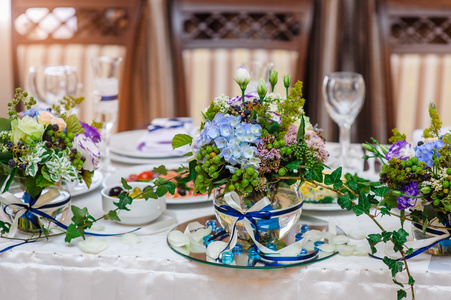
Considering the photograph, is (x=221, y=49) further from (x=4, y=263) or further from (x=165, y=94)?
(x=4, y=263)

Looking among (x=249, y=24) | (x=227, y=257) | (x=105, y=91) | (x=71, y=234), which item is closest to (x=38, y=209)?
(x=71, y=234)

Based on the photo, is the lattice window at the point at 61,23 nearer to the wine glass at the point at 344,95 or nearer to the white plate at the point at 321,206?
the wine glass at the point at 344,95

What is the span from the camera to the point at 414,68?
2236mm

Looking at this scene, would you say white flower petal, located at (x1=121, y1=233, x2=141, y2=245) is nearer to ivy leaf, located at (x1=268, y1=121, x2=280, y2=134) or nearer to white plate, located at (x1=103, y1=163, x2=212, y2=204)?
white plate, located at (x1=103, y1=163, x2=212, y2=204)

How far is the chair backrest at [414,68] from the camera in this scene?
7.25ft

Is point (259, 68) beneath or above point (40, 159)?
above

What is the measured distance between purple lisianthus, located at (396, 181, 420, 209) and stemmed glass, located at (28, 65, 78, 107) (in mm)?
1003

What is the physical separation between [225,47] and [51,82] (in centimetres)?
93

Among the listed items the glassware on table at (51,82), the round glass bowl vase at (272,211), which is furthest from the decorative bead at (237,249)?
the glassware on table at (51,82)

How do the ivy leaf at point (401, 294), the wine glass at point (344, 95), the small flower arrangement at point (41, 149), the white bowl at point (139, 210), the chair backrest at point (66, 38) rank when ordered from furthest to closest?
the chair backrest at point (66, 38) → the wine glass at point (344, 95) → the white bowl at point (139, 210) → the small flower arrangement at point (41, 149) → the ivy leaf at point (401, 294)

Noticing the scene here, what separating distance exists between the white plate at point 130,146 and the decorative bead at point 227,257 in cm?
67

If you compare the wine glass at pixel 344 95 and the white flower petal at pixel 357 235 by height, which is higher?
the wine glass at pixel 344 95

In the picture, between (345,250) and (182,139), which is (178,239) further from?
(345,250)

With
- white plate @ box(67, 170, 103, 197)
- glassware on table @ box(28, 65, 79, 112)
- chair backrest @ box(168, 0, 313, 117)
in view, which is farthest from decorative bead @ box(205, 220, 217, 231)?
chair backrest @ box(168, 0, 313, 117)
